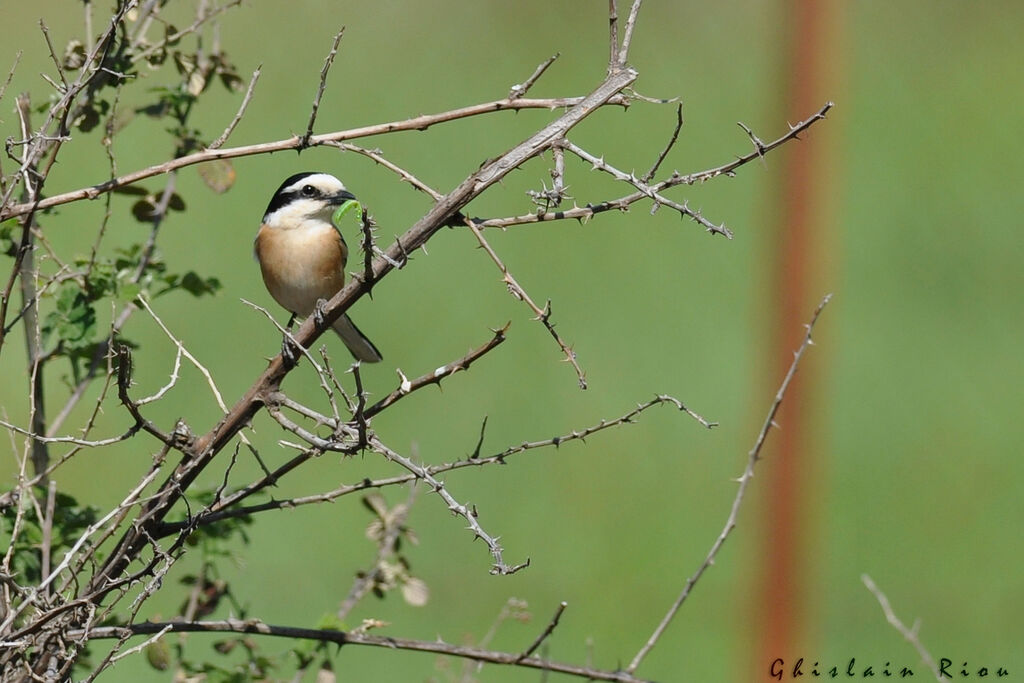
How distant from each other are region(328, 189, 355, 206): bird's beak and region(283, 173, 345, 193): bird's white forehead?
0.02m

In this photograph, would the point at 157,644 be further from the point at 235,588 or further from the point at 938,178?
the point at 938,178

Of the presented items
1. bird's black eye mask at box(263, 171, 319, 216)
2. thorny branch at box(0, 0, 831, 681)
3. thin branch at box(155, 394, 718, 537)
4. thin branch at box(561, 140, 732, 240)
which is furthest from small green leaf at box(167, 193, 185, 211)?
thin branch at box(561, 140, 732, 240)

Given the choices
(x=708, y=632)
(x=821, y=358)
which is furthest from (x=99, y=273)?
(x=821, y=358)

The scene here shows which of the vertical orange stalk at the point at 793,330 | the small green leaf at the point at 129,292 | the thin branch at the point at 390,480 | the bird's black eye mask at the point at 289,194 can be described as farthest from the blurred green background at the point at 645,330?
the thin branch at the point at 390,480

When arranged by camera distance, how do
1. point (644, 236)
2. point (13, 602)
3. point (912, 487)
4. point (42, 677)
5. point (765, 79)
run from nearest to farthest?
point (42, 677) → point (13, 602) → point (912, 487) → point (644, 236) → point (765, 79)

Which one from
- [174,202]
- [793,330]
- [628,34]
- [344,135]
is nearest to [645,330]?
[793,330]

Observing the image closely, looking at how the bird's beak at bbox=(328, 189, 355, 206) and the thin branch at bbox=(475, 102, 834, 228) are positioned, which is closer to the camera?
the thin branch at bbox=(475, 102, 834, 228)

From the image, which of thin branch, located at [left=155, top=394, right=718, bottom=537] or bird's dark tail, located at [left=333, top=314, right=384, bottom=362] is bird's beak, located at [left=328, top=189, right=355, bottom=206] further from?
thin branch, located at [left=155, top=394, right=718, bottom=537]

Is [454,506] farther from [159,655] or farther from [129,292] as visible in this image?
[129,292]

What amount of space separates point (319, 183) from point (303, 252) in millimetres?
261

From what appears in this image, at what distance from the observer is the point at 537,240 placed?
8.93m

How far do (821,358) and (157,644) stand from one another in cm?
582

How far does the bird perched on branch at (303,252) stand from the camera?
435 centimetres

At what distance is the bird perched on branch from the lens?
4.35 meters
